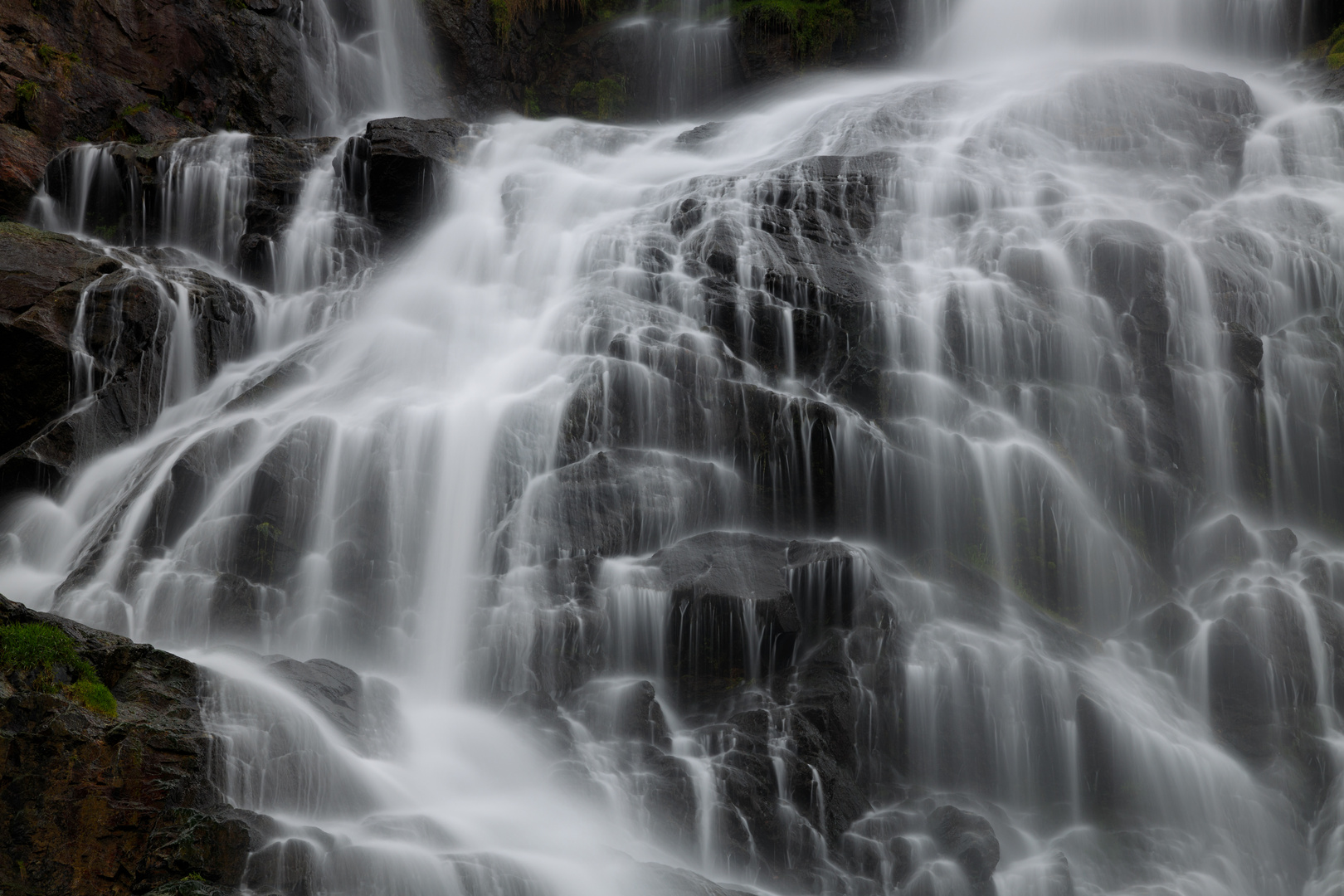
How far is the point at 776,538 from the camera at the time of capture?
1205 cm

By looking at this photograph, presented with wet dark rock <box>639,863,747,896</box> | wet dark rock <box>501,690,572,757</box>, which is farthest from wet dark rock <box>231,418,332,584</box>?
wet dark rock <box>639,863,747,896</box>

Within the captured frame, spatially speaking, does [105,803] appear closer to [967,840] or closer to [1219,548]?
[967,840]

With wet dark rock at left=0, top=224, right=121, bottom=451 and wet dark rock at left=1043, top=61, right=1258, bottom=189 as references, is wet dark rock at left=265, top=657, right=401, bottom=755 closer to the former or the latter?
wet dark rock at left=0, top=224, right=121, bottom=451

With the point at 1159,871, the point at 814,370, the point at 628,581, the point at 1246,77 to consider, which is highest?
the point at 1246,77

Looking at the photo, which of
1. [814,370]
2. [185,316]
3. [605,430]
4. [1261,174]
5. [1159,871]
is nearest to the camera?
[1159,871]

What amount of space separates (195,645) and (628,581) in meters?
4.61

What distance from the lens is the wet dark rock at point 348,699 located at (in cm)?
898

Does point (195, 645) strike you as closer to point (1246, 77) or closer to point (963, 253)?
point (963, 253)

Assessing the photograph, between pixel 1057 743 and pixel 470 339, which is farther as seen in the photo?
pixel 470 339

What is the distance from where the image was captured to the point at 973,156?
1823 centimetres

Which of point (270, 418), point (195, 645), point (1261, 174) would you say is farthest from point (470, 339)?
point (1261, 174)

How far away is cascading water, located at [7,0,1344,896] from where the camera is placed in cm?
969

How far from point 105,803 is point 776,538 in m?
7.49

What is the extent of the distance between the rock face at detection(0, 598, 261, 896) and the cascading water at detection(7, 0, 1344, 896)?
1.23ft
